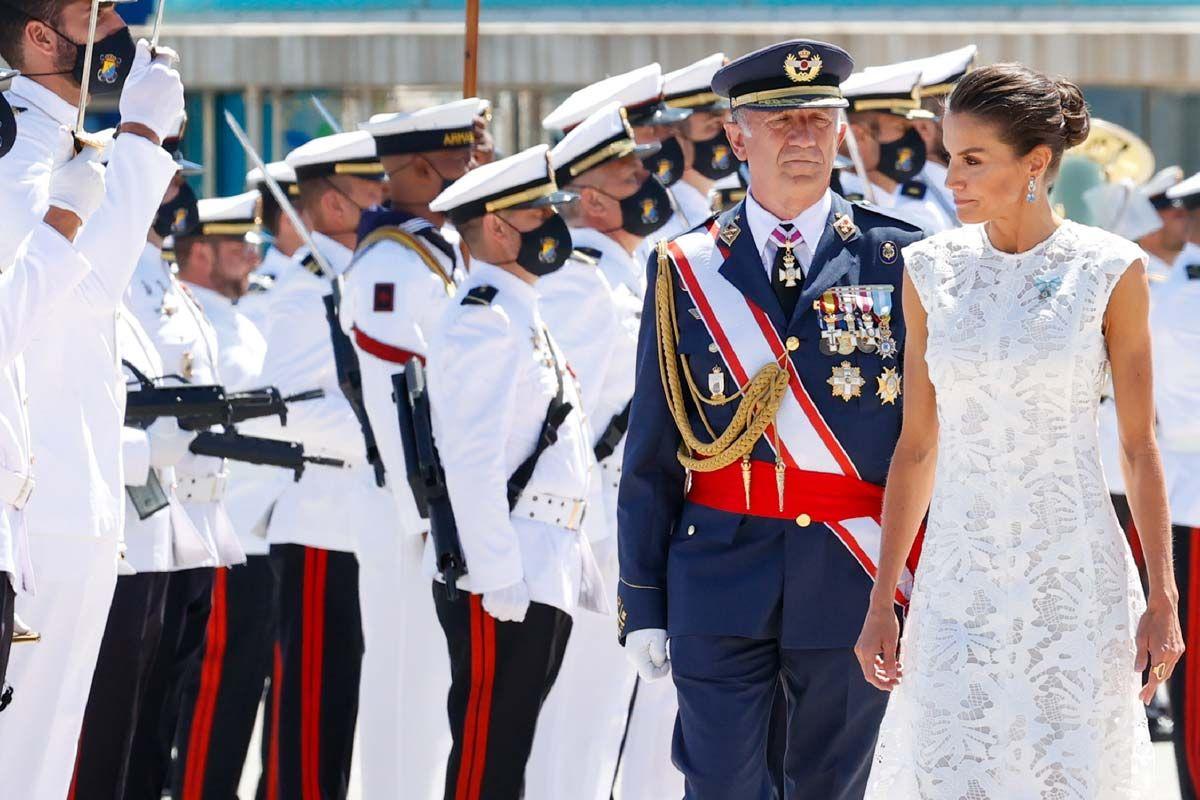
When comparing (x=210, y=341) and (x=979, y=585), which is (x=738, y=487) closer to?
(x=979, y=585)

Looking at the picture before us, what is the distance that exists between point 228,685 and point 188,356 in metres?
1.04

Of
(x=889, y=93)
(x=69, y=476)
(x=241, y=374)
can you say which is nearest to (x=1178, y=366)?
(x=889, y=93)

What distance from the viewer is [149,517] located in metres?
5.96

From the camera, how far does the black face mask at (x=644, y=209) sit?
23.0 ft

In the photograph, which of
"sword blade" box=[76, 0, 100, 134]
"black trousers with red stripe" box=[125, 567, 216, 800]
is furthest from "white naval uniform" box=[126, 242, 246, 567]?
"sword blade" box=[76, 0, 100, 134]

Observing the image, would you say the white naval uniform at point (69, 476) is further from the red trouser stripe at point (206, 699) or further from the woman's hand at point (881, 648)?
the red trouser stripe at point (206, 699)

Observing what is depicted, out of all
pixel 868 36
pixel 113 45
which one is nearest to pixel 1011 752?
pixel 113 45

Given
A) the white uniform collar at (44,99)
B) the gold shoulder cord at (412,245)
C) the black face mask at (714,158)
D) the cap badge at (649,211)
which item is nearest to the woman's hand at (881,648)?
the white uniform collar at (44,99)

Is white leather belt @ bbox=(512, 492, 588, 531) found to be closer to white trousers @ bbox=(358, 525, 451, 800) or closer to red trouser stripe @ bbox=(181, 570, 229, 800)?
white trousers @ bbox=(358, 525, 451, 800)

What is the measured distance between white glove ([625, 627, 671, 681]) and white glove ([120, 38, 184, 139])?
1418mm

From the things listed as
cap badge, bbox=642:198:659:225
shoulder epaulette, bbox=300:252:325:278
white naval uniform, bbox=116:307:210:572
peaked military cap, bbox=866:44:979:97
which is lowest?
white naval uniform, bbox=116:307:210:572

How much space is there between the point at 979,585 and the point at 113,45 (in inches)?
83.7

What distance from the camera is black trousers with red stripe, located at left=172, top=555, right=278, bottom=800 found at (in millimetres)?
6977

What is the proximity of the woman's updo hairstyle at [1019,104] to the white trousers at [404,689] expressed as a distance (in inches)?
94.3
